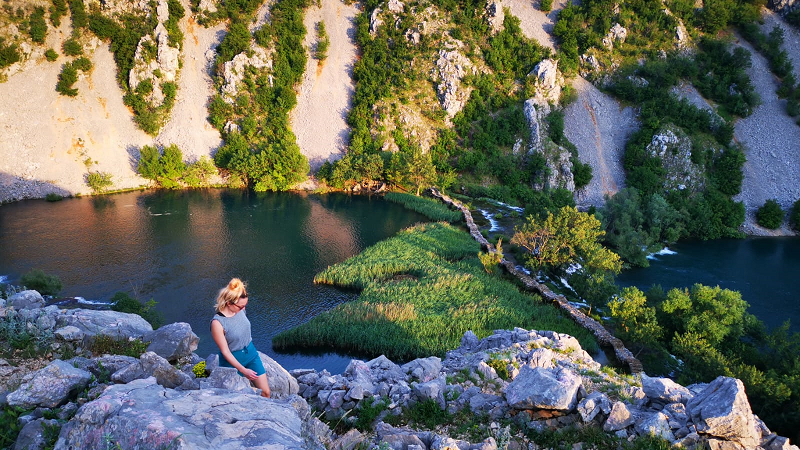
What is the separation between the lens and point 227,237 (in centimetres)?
4328

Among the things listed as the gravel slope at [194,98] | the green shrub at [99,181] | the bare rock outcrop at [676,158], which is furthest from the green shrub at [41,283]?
the bare rock outcrop at [676,158]

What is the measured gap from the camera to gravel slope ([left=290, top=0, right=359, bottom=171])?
238 feet

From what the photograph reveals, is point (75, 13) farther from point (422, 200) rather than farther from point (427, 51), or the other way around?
point (422, 200)

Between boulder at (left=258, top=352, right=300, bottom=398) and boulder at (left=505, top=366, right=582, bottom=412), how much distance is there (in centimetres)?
653

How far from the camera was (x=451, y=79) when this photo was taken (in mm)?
71688

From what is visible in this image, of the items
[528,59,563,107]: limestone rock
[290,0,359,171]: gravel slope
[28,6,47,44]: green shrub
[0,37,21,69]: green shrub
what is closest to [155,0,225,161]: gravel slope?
[290,0,359,171]: gravel slope

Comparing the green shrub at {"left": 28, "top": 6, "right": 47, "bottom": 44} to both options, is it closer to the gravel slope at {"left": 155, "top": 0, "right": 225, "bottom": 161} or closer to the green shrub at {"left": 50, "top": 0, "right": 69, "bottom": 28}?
the green shrub at {"left": 50, "top": 0, "right": 69, "bottom": 28}

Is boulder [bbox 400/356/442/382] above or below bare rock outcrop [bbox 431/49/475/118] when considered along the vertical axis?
below

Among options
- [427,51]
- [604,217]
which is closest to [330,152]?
[427,51]

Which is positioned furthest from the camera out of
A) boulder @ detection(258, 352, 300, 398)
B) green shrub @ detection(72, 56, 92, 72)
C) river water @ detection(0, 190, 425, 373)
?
green shrub @ detection(72, 56, 92, 72)

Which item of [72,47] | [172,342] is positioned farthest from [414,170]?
[72,47]

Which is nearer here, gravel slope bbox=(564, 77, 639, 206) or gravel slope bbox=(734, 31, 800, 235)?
gravel slope bbox=(734, 31, 800, 235)

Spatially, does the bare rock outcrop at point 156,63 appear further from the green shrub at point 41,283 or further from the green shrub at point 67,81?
the green shrub at point 41,283

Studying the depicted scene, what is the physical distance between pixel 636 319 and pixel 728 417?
1633cm
